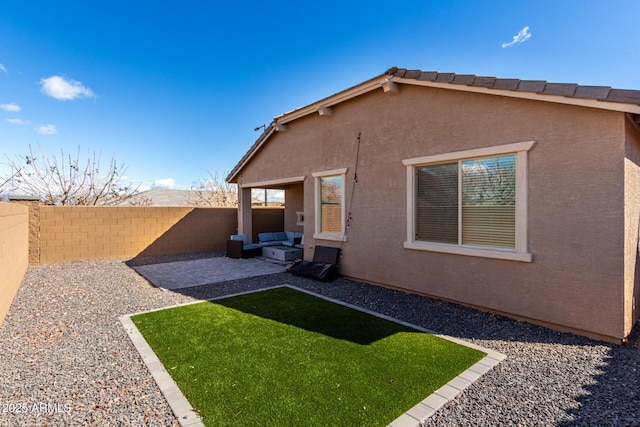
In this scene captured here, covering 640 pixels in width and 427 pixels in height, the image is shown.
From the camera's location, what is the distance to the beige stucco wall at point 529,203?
16.5 feet

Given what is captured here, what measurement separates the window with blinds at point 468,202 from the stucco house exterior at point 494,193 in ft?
0.09

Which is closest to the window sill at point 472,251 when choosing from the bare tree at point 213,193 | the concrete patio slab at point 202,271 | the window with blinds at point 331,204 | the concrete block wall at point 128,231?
the window with blinds at point 331,204

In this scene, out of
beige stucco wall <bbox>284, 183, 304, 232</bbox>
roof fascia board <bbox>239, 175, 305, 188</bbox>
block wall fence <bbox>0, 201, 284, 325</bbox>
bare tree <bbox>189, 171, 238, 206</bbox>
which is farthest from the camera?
bare tree <bbox>189, 171, 238, 206</bbox>

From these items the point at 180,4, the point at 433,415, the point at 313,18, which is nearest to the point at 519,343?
the point at 433,415

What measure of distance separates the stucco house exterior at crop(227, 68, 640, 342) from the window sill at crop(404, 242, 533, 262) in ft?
0.08

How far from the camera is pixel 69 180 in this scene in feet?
63.6

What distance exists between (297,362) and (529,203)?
5.25m

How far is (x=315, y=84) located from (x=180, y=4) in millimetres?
6072

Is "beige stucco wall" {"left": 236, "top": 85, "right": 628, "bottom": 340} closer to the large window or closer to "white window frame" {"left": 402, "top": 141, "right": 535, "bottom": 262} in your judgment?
"white window frame" {"left": 402, "top": 141, "right": 535, "bottom": 262}

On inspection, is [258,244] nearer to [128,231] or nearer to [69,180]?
[128,231]

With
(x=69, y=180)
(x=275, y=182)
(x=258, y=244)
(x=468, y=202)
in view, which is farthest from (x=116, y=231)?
(x=468, y=202)

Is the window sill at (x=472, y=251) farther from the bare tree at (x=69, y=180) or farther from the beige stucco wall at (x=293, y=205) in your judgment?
the bare tree at (x=69, y=180)

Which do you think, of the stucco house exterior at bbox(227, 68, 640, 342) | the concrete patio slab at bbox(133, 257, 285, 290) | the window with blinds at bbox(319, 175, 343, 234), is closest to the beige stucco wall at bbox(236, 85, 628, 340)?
the stucco house exterior at bbox(227, 68, 640, 342)

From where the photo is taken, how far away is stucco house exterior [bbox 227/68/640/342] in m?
5.06
